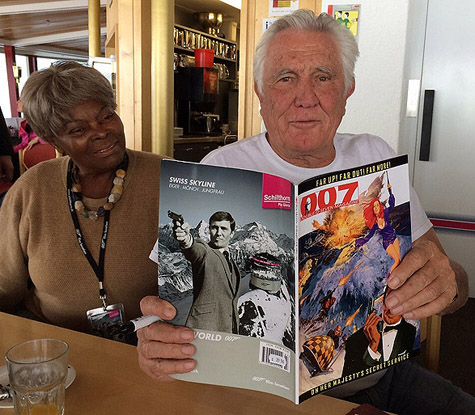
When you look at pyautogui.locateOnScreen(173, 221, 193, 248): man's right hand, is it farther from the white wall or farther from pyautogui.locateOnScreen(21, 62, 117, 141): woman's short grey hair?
the white wall

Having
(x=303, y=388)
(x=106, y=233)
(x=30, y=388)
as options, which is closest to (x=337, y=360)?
(x=303, y=388)

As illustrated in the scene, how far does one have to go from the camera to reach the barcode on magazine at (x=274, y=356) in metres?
0.77

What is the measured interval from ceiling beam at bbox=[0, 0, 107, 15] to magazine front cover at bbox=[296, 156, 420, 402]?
8644 mm

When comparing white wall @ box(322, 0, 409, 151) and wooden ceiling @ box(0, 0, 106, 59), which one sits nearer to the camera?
white wall @ box(322, 0, 409, 151)

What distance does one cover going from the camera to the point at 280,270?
769 mm

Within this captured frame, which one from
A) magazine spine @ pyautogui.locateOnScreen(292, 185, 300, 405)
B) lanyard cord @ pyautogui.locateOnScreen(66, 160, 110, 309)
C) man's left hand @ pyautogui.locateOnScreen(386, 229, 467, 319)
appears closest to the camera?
magazine spine @ pyautogui.locateOnScreen(292, 185, 300, 405)

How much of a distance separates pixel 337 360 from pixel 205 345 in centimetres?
23

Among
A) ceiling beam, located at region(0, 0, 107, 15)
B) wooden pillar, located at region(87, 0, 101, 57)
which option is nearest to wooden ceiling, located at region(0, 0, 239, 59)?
ceiling beam, located at region(0, 0, 107, 15)

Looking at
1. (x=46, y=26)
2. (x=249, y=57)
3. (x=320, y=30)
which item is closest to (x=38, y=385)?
(x=320, y=30)

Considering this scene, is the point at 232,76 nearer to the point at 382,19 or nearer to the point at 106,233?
the point at 382,19

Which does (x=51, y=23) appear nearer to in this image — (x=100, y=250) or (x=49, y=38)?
(x=49, y=38)

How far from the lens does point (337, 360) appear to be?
2.63 ft

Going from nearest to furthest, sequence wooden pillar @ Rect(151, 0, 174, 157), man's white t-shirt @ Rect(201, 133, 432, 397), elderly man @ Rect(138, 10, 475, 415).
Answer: elderly man @ Rect(138, 10, 475, 415) → man's white t-shirt @ Rect(201, 133, 432, 397) → wooden pillar @ Rect(151, 0, 174, 157)

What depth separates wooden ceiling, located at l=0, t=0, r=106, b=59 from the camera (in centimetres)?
853
